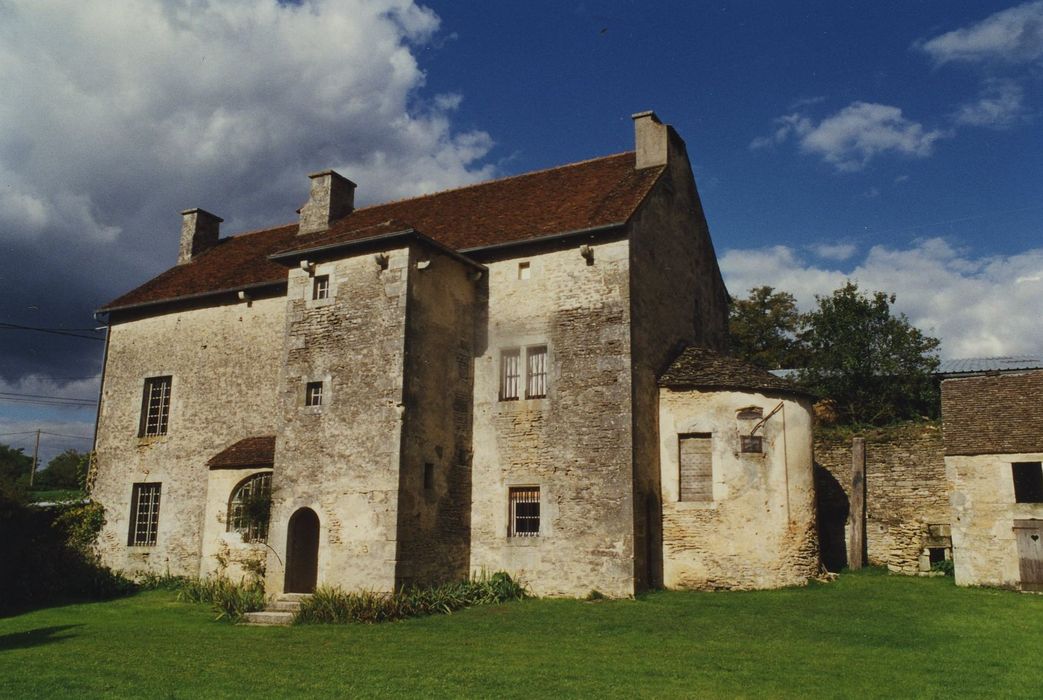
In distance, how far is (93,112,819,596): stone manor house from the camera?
1733 cm

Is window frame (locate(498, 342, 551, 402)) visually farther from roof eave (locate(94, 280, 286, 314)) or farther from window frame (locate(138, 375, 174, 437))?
window frame (locate(138, 375, 174, 437))

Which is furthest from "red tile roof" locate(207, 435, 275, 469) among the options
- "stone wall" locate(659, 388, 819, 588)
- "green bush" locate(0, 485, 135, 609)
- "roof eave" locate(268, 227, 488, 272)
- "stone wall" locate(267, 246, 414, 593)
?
"stone wall" locate(659, 388, 819, 588)

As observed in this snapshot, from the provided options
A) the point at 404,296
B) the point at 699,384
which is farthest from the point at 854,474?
the point at 404,296

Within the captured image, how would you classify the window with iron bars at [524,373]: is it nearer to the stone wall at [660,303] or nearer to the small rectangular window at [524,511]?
the small rectangular window at [524,511]

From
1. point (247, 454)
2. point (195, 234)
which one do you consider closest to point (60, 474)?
point (195, 234)

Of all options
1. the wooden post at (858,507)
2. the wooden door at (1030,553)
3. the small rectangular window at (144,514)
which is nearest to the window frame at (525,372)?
the wooden post at (858,507)

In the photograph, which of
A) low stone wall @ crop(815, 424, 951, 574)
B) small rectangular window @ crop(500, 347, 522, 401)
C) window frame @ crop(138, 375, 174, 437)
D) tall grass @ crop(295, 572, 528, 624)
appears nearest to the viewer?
tall grass @ crop(295, 572, 528, 624)

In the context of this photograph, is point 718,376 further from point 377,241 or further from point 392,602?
point 392,602

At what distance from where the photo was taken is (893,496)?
68.2ft

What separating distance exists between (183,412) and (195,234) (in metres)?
7.53

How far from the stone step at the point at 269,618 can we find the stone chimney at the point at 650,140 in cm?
1379

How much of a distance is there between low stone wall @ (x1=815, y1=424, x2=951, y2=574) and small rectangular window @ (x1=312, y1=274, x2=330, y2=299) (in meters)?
13.5

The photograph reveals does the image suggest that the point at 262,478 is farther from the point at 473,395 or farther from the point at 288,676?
the point at 288,676

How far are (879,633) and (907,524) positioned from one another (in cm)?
847
